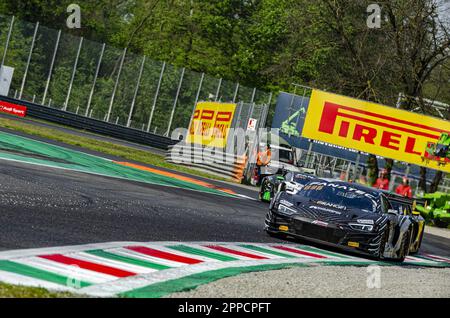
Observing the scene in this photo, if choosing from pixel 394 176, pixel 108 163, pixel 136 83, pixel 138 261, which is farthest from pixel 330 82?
pixel 138 261

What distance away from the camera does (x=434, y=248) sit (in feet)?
66.1

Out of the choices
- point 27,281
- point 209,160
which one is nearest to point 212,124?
point 209,160

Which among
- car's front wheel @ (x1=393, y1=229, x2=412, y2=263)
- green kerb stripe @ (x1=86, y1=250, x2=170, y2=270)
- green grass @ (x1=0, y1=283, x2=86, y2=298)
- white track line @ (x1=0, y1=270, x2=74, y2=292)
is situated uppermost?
car's front wheel @ (x1=393, y1=229, x2=412, y2=263)

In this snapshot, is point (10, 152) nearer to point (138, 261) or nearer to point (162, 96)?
point (138, 261)

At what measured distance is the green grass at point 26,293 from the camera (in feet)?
21.4

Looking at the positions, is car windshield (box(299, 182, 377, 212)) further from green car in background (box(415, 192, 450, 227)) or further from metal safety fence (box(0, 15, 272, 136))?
metal safety fence (box(0, 15, 272, 136))

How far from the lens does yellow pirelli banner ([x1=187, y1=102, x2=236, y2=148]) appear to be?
34.0 m

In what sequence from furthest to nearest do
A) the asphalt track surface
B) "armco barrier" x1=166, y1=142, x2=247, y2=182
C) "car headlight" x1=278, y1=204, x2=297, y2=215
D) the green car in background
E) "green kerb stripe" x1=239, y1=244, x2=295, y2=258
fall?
"armco barrier" x1=166, y1=142, x2=247, y2=182, the green car in background, "car headlight" x1=278, y1=204, x2=297, y2=215, "green kerb stripe" x1=239, y1=244, x2=295, y2=258, the asphalt track surface

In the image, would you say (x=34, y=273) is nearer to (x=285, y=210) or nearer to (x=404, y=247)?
(x=285, y=210)

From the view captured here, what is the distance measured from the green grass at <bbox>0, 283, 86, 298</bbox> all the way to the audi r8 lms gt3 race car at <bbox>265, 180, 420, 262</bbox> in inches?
300

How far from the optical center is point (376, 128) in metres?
32.9

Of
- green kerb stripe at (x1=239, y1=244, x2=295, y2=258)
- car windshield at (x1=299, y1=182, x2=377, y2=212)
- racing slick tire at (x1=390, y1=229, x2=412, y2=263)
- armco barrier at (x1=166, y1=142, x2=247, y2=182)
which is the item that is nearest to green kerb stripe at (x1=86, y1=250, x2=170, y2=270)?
green kerb stripe at (x1=239, y1=244, x2=295, y2=258)

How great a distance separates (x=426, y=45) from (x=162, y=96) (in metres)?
13.1

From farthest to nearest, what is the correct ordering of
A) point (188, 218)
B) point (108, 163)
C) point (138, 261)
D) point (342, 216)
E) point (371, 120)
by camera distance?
Result: point (371, 120) → point (108, 163) → point (188, 218) → point (342, 216) → point (138, 261)
